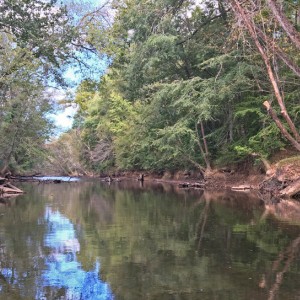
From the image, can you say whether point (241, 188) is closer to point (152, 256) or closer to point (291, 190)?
point (291, 190)

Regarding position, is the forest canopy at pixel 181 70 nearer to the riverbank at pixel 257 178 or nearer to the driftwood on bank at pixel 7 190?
the riverbank at pixel 257 178

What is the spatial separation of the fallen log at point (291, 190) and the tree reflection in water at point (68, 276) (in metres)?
13.6

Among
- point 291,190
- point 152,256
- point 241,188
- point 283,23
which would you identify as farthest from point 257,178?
point 152,256

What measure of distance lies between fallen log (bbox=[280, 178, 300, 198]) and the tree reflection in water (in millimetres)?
13575

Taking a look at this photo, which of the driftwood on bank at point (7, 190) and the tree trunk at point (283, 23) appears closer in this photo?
the tree trunk at point (283, 23)

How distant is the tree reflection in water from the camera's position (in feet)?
19.9

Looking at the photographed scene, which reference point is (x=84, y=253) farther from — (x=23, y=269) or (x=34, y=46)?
(x=34, y=46)

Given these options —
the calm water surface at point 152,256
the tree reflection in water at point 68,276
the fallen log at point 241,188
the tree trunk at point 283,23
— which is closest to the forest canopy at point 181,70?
the tree trunk at point 283,23

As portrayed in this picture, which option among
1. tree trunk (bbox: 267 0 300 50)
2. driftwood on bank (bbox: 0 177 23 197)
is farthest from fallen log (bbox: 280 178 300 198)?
driftwood on bank (bbox: 0 177 23 197)

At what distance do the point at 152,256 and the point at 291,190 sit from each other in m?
14.4

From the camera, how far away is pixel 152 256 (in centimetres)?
838

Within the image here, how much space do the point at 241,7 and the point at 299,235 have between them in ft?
25.5

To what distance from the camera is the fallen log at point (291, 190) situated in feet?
68.1

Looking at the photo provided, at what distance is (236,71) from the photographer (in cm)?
2600
